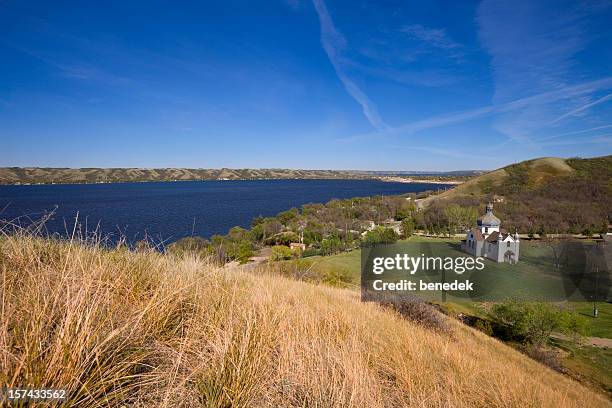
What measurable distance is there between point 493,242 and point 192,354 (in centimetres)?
5886

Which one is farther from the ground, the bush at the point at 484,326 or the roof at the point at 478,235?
the roof at the point at 478,235

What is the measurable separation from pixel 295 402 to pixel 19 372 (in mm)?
1750

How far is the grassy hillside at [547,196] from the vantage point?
71438 mm

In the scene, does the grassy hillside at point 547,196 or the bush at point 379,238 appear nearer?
the bush at point 379,238

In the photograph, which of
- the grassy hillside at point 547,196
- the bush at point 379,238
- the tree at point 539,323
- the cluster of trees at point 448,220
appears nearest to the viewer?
the tree at point 539,323

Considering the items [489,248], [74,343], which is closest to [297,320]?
[74,343]

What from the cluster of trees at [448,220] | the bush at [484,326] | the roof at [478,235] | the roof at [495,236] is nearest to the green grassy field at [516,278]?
the bush at [484,326]

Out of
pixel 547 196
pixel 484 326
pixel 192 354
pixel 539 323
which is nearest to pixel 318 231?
pixel 484 326

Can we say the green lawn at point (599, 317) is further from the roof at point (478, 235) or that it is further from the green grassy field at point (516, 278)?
the roof at point (478, 235)

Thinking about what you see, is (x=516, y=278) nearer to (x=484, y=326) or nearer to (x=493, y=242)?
(x=493, y=242)

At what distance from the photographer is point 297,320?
3705mm

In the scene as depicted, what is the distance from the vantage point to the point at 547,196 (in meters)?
92.8

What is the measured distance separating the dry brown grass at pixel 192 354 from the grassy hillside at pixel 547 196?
80.0 metres

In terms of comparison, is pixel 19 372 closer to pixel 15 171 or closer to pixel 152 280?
pixel 152 280
